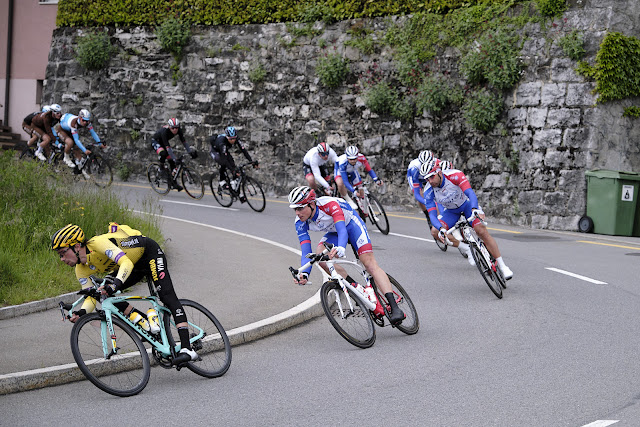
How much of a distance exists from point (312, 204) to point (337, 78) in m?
14.8

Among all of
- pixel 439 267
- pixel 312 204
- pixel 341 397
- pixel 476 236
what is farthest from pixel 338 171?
pixel 341 397

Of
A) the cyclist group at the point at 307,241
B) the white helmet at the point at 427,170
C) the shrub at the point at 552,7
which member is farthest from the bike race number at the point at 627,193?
the white helmet at the point at 427,170

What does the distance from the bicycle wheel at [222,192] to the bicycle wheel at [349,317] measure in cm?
1188

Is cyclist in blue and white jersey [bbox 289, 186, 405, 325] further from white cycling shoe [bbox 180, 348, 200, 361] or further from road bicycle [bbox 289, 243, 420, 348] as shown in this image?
white cycling shoe [bbox 180, 348, 200, 361]

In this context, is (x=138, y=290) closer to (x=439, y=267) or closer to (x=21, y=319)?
(x=21, y=319)

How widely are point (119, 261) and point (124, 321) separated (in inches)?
21.2

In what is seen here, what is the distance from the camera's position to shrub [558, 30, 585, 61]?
18.4 metres

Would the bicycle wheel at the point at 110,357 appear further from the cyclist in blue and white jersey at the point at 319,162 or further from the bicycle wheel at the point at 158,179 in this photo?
the bicycle wheel at the point at 158,179

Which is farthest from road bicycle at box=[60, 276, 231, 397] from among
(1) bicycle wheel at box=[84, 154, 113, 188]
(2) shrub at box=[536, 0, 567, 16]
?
(1) bicycle wheel at box=[84, 154, 113, 188]

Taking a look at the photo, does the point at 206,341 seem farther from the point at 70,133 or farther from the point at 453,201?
the point at 70,133

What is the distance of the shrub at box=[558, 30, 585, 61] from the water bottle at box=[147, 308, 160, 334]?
45.7 feet

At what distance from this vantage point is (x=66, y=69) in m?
28.5

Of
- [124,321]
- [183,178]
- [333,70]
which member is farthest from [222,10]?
[124,321]

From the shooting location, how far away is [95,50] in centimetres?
2733
